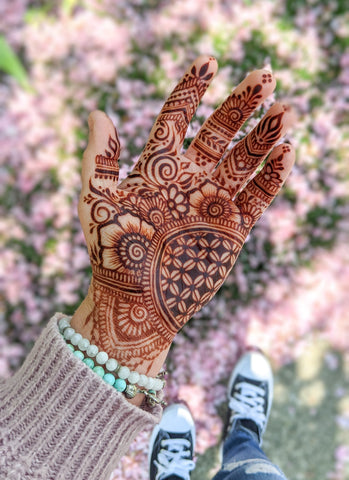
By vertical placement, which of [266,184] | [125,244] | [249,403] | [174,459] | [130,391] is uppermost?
[266,184]

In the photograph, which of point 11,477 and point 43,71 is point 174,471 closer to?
point 11,477

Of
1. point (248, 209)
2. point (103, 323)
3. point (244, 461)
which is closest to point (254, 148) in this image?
point (248, 209)

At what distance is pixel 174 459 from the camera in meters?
2.73

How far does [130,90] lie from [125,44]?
44 centimetres

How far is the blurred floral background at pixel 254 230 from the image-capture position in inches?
122

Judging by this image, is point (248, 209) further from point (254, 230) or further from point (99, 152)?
point (254, 230)

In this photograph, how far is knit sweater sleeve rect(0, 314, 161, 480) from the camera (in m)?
1.68

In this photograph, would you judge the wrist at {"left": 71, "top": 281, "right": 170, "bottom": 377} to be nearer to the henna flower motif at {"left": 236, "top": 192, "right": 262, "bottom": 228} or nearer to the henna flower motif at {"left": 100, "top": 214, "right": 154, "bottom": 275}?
the henna flower motif at {"left": 100, "top": 214, "right": 154, "bottom": 275}

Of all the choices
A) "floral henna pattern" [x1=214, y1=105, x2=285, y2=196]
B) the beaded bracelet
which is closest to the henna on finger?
"floral henna pattern" [x1=214, y1=105, x2=285, y2=196]

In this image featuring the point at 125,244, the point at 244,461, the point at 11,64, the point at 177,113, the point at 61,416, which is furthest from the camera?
the point at 11,64

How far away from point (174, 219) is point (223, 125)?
0.55 metres

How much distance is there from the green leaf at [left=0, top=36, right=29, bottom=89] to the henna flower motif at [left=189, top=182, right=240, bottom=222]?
6.99 ft

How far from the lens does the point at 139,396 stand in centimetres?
194

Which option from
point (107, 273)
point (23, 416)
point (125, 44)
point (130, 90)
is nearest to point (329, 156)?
point (130, 90)
